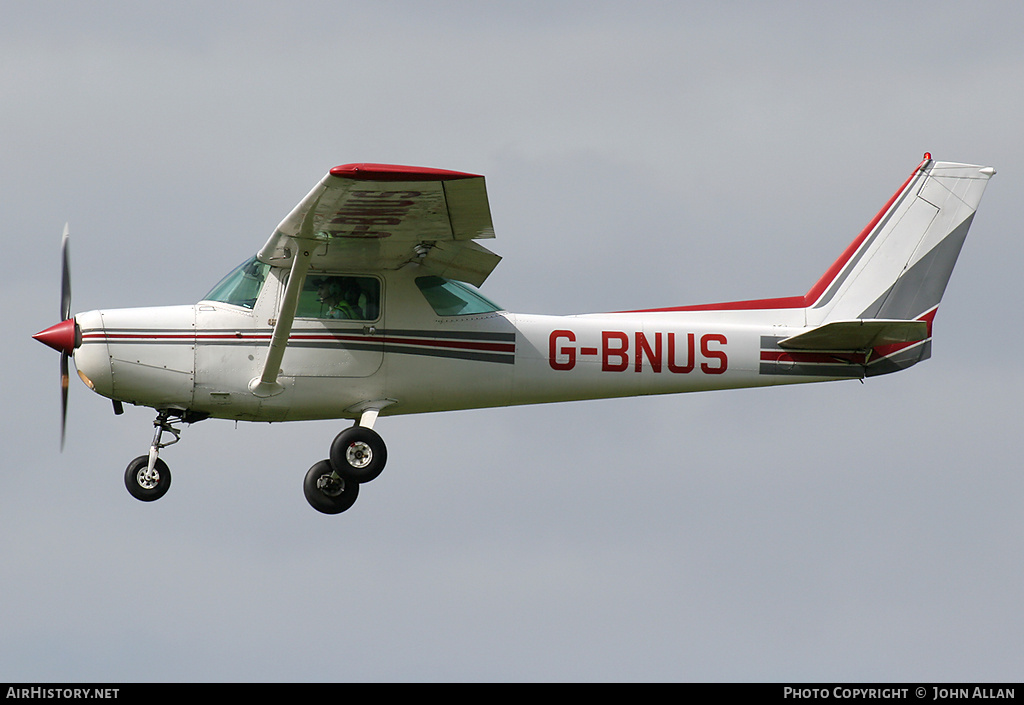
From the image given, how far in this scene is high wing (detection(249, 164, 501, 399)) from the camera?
1444cm

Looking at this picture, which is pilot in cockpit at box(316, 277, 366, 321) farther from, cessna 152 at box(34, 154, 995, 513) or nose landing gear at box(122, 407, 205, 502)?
nose landing gear at box(122, 407, 205, 502)

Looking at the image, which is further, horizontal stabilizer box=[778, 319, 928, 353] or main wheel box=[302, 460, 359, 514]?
main wheel box=[302, 460, 359, 514]

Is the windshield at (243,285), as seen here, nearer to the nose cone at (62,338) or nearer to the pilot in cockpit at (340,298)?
the pilot in cockpit at (340,298)

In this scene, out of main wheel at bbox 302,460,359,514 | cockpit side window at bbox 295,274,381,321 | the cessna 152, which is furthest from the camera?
main wheel at bbox 302,460,359,514

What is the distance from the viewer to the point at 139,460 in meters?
16.3

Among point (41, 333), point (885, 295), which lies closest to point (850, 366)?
point (885, 295)

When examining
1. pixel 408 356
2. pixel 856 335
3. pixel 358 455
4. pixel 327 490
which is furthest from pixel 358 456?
pixel 856 335

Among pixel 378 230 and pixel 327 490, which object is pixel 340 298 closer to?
pixel 378 230

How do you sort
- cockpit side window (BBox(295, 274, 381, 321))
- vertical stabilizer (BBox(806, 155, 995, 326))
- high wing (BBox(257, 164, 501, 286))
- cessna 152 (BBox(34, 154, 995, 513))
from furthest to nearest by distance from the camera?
vertical stabilizer (BBox(806, 155, 995, 326)) < cockpit side window (BBox(295, 274, 381, 321)) < cessna 152 (BBox(34, 154, 995, 513)) < high wing (BBox(257, 164, 501, 286))

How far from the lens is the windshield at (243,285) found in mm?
16500

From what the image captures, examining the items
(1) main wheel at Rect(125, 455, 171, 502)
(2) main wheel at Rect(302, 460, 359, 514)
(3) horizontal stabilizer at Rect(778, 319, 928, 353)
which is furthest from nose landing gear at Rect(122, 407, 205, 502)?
(3) horizontal stabilizer at Rect(778, 319, 928, 353)

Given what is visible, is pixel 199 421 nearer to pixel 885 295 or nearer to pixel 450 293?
pixel 450 293

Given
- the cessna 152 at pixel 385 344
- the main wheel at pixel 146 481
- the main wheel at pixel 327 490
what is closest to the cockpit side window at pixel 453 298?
the cessna 152 at pixel 385 344

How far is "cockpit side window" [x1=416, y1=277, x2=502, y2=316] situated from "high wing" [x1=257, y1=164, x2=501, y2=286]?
0.38ft
